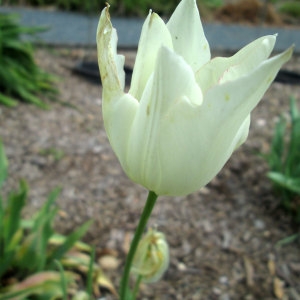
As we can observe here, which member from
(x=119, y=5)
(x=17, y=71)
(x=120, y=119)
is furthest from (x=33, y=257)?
(x=119, y=5)

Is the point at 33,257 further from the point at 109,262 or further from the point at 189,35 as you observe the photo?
the point at 189,35

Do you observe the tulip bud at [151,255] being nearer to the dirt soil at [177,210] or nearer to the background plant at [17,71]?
the dirt soil at [177,210]

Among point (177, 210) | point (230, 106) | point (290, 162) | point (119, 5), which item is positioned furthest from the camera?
point (119, 5)

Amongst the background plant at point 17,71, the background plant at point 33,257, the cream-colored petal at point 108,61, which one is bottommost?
the background plant at point 17,71

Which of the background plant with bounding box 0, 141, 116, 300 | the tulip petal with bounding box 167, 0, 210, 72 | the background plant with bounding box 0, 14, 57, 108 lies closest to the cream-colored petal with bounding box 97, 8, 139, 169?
the tulip petal with bounding box 167, 0, 210, 72

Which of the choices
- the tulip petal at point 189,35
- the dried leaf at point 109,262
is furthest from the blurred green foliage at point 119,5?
the tulip petal at point 189,35

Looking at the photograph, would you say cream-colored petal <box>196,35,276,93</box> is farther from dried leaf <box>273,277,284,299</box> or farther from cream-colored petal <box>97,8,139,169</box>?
dried leaf <box>273,277,284,299</box>
